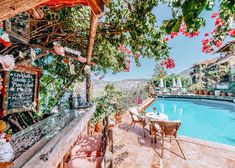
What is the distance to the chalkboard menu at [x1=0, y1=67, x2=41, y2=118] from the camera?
2541mm

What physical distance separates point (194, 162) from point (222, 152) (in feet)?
3.75

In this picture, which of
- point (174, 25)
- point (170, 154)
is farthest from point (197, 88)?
point (174, 25)

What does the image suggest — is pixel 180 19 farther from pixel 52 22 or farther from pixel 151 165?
pixel 151 165

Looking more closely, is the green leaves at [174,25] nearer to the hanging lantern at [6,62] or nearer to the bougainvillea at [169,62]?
the bougainvillea at [169,62]

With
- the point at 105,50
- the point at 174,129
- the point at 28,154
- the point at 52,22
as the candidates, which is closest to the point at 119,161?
the point at 174,129

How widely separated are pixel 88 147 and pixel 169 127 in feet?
8.03

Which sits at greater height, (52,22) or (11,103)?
(52,22)

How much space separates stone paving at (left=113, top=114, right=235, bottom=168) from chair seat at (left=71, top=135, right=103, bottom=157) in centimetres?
125

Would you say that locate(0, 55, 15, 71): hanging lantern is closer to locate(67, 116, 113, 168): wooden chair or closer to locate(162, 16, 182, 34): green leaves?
locate(67, 116, 113, 168): wooden chair

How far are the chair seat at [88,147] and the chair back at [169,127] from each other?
2.09 meters

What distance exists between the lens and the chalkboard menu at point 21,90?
2.69 meters

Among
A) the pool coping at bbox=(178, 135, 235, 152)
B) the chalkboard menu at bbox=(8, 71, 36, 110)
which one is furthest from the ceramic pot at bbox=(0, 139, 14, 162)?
the pool coping at bbox=(178, 135, 235, 152)

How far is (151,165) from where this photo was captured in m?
3.19

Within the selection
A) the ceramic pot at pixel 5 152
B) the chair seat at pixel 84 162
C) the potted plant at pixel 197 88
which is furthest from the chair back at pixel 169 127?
the potted plant at pixel 197 88
